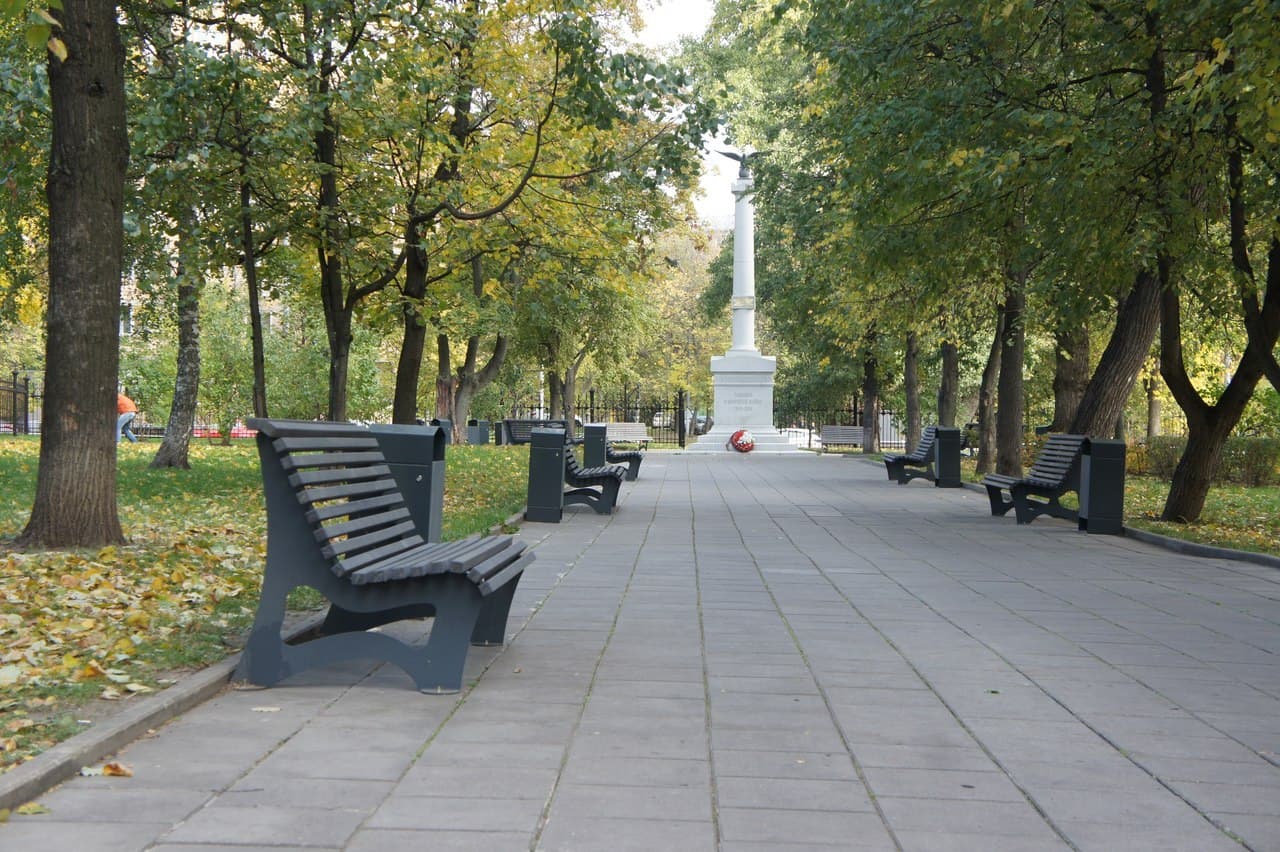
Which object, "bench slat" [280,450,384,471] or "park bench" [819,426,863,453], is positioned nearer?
"bench slat" [280,450,384,471]

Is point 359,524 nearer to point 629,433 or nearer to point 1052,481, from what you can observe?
point 1052,481

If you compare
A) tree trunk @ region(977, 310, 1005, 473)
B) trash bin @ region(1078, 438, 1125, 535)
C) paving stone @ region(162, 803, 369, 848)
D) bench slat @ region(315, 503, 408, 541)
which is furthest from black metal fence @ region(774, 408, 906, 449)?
paving stone @ region(162, 803, 369, 848)

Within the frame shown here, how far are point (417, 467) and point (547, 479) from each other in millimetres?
6145

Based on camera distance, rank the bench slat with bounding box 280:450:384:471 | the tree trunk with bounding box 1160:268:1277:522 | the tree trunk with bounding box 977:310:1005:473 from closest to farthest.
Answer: the bench slat with bounding box 280:450:384:471, the tree trunk with bounding box 1160:268:1277:522, the tree trunk with bounding box 977:310:1005:473

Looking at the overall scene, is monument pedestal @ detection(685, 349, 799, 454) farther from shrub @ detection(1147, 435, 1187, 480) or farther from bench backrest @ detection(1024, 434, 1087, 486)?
bench backrest @ detection(1024, 434, 1087, 486)

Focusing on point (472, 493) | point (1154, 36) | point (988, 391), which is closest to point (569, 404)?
point (988, 391)

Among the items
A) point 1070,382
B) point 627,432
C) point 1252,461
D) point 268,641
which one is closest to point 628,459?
point 1070,382

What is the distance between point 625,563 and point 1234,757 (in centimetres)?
623

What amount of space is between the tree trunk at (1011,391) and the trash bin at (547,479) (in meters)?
10.1

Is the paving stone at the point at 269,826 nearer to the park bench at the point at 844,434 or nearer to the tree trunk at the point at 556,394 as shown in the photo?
the tree trunk at the point at 556,394

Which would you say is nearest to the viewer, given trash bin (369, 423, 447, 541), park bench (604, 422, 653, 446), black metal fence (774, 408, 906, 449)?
trash bin (369, 423, 447, 541)

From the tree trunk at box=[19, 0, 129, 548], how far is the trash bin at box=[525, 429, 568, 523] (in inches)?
218

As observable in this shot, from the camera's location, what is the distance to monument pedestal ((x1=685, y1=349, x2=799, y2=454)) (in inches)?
1592

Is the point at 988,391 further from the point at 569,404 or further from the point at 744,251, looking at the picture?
the point at 569,404
